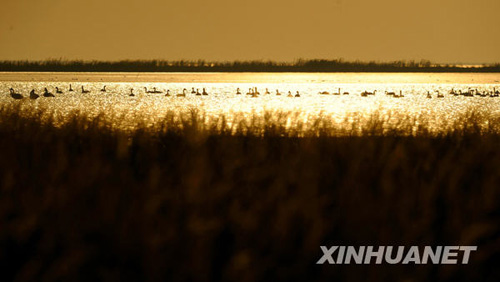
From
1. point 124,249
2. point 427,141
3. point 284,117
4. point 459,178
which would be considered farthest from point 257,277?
point 284,117

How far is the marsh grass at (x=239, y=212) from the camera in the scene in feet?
17.8

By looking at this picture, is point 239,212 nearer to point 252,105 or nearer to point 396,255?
point 396,255

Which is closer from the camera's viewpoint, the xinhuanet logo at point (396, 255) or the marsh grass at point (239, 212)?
the marsh grass at point (239, 212)

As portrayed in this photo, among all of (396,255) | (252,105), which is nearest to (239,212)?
(396,255)

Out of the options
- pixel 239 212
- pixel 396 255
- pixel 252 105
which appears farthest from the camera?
pixel 252 105

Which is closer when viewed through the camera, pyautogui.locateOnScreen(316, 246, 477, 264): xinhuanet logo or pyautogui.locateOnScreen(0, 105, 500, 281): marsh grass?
pyautogui.locateOnScreen(0, 105, 500, 281): marsh grass

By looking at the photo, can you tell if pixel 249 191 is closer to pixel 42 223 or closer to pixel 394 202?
pixel 394 202

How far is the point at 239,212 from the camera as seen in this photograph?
20.1 feet

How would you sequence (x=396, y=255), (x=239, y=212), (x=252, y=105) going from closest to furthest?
(x=396, y=255), (x=239, y=212), (x=252, y=105)

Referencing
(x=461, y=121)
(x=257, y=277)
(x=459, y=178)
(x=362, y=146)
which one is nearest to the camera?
(x=257, y=277)

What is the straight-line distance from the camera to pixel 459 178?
7578 mm

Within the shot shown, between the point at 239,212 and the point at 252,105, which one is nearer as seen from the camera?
the point at 239,212

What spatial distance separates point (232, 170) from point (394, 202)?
5.79ft

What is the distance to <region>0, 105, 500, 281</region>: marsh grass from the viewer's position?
5.42 m
